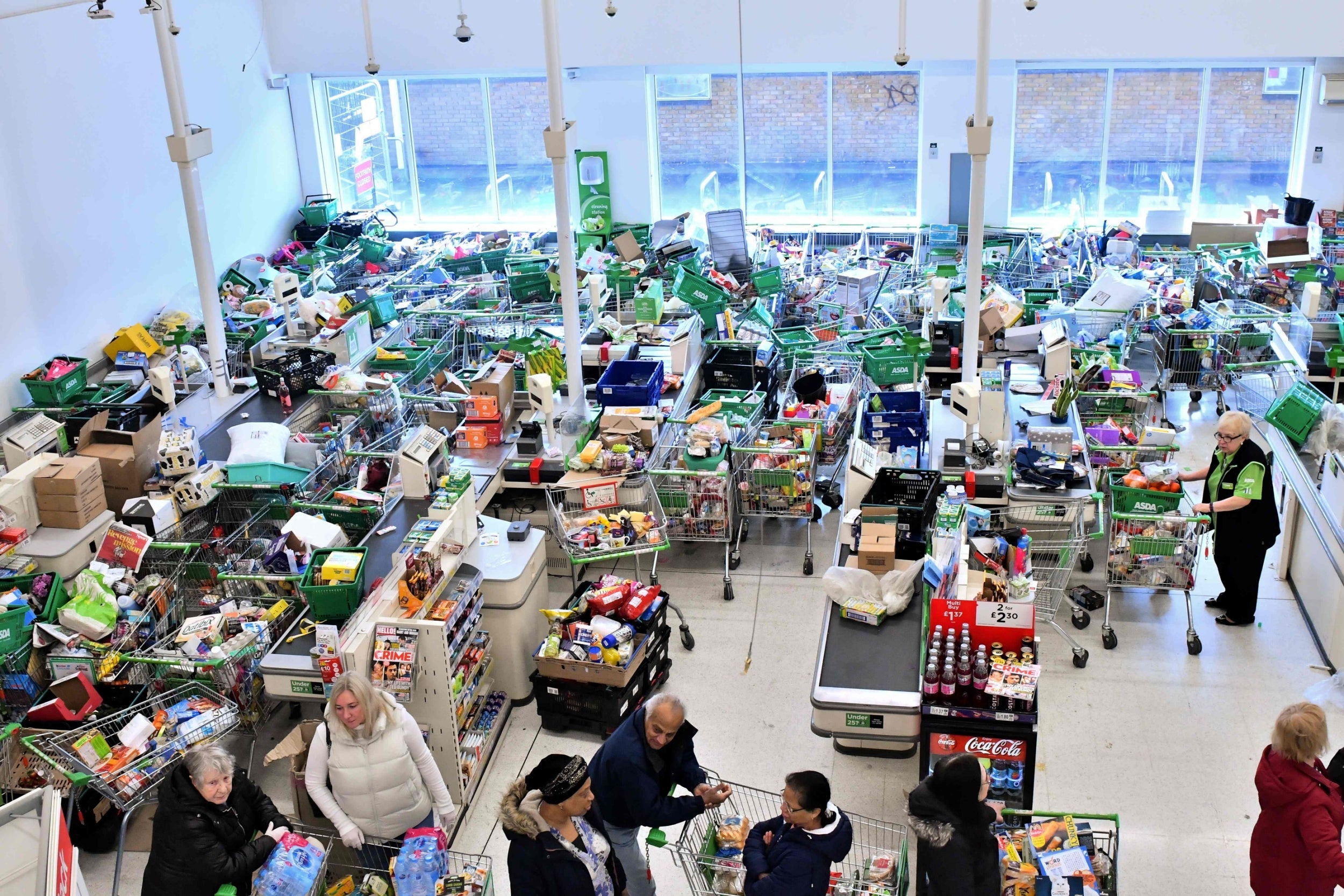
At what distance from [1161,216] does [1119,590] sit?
9.34m

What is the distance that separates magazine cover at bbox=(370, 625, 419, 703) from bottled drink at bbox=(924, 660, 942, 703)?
2.73 metres

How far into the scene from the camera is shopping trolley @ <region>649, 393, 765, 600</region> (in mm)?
9031

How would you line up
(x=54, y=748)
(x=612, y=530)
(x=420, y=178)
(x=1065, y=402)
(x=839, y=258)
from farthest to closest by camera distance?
1. (x=420, y=178)
2. (x=839, y=258)
3. (x=1065, y=402)
4. (x=612, y=530)
5. (x=54, y=748)

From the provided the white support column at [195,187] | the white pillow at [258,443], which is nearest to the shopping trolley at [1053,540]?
the white pillow at [258,443]

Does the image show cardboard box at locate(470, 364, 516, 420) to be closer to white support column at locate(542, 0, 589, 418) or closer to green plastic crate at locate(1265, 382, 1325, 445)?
white support column at locate(542, 0, 589, 418)

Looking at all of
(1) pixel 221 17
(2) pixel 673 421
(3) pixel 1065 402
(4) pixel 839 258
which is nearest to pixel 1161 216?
(4) pixel 839 258

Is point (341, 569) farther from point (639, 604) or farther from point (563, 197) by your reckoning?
point (563, 197)

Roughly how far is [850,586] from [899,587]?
286 mm

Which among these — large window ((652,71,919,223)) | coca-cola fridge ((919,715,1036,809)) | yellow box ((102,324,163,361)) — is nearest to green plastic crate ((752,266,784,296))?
large window ((652,71,919,223))

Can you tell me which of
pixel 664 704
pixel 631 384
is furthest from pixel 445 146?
pixel 664 704

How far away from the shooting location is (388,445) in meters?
10.3

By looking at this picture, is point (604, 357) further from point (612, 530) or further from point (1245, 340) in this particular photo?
point (1245, 340)

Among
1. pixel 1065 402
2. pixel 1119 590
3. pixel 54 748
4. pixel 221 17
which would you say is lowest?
pixel 1119 590

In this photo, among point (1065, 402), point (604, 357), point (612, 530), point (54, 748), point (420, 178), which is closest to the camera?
point (54, 748)
